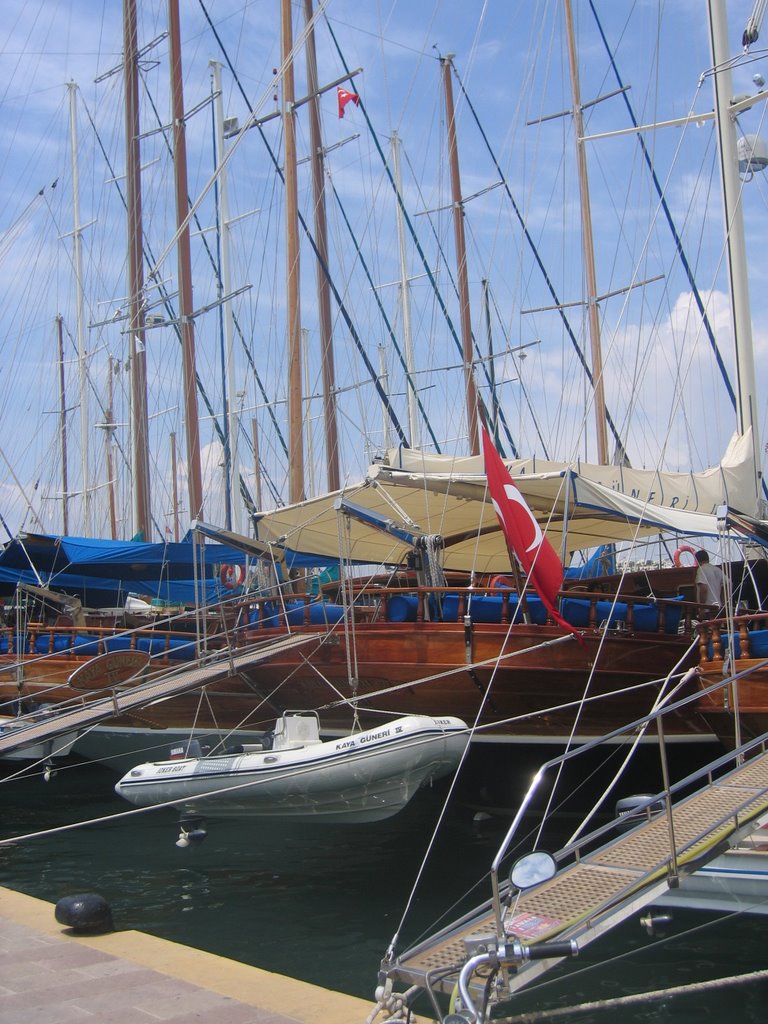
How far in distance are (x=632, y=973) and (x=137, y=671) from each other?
354 inches

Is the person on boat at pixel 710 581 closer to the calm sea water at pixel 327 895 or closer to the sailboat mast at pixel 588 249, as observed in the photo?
the calm sea water at pixel 327 895

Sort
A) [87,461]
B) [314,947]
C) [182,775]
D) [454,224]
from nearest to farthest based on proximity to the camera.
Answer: [314,947]
[182,775]
[454,224]
[87,461]

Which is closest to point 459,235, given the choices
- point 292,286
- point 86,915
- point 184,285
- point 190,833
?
point 184,285

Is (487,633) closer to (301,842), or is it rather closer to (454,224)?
(301,842)

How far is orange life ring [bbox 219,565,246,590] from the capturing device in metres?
23.0

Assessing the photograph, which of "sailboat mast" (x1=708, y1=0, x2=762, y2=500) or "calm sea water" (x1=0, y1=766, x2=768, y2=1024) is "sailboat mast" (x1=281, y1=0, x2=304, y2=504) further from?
"sailboat mast" (x1=708, y1=0, x2=762, y2=500)

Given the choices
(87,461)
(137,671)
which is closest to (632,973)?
(137,671)

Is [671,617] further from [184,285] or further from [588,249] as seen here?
[184,285]

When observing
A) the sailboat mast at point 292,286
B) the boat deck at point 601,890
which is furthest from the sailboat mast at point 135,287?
the boat deck at point 601,890

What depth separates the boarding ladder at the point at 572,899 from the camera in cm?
523

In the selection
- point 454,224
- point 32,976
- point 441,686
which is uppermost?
point 454,224

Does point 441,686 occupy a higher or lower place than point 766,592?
lower

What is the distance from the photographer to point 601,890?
634 centimetres

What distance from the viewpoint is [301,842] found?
12938 millimetres
